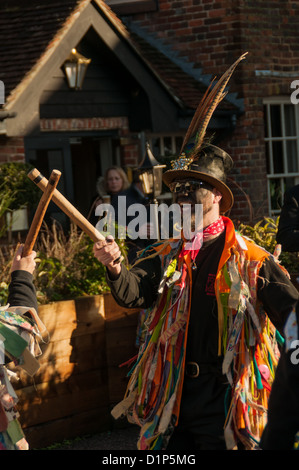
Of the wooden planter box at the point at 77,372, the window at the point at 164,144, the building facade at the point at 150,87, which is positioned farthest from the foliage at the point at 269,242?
the window at the point at 164,144

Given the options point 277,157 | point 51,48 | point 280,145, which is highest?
point 51,48

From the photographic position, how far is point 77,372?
6.32 m

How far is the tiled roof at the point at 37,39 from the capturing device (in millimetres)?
9969

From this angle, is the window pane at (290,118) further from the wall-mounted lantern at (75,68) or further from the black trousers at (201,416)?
the black trousers at (201,416)

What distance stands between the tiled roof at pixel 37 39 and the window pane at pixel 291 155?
1.40m

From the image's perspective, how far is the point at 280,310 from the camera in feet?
12.4

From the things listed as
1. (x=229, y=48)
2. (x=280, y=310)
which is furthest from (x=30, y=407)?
(x=229, y=48)

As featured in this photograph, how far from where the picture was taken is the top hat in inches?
163

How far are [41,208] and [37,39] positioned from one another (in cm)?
705

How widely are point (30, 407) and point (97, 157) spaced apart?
6697 mm

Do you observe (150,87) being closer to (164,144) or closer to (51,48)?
(164,144)

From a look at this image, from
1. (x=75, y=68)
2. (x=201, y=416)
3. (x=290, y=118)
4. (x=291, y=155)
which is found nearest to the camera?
(x=201, y=416)

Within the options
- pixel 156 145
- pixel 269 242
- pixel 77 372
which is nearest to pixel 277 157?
pixel 156 145

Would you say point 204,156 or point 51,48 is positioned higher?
point 51,48
